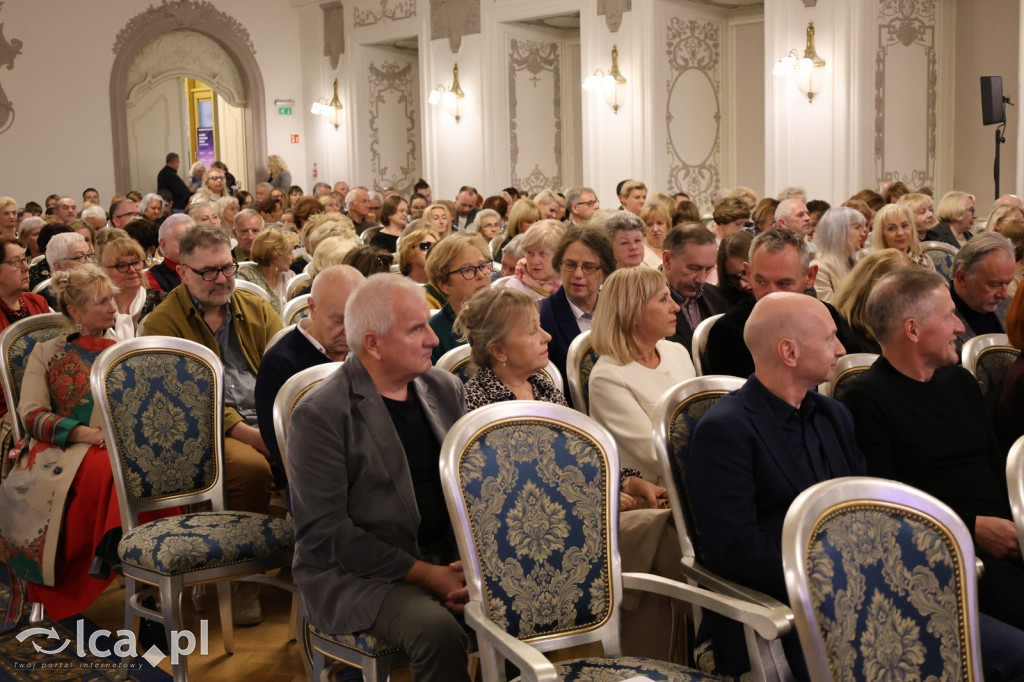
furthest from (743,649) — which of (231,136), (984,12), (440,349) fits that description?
(231,136)

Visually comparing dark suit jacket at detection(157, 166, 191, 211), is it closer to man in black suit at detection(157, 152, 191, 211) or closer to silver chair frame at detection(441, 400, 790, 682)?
man in black suit at detection(157, 152, 191, 211)

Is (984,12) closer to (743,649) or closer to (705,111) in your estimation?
(705,111)

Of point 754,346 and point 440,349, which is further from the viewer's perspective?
point 440,349

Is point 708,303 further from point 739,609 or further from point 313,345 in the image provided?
point 739,609

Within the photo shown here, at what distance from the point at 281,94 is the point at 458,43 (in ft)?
12.3

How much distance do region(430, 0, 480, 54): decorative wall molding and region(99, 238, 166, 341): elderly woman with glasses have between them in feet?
34.8

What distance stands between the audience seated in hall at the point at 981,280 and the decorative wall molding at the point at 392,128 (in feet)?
44.2

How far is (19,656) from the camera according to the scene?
3324mm

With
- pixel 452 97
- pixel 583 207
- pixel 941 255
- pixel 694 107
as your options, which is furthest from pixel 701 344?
pixel 452 97

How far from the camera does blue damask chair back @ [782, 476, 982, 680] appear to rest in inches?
72.8

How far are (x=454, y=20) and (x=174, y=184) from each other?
14.8ft

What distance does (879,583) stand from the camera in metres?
1.90

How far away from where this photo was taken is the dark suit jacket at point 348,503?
239 centimetres

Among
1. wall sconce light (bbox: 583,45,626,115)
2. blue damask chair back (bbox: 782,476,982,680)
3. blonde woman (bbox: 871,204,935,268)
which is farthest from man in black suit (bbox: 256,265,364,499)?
wall sconce light (bbox: 583,45,626,115)
